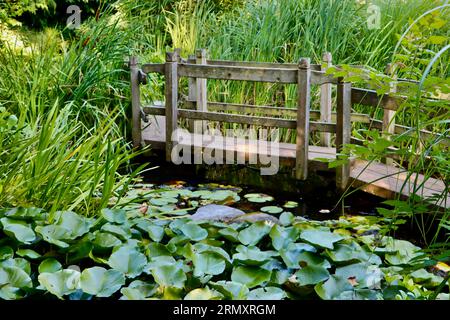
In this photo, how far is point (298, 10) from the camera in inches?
285

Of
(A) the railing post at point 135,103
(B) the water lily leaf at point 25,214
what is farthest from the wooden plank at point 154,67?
(B) the water lily leaf at point 25,214

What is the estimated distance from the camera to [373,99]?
4.85m

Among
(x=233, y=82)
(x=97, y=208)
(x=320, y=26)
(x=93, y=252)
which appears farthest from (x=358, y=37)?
(x=93, y=252)

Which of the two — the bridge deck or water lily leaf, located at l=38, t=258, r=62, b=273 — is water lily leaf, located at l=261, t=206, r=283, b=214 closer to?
the bridge deck

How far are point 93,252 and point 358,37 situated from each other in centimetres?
564

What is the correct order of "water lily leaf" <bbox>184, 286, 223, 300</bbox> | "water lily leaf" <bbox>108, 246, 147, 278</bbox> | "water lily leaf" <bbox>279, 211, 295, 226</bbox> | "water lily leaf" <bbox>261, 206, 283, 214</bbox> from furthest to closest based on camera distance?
"water lily leaf" <bbox>261, 206, 283, 214</bbox>, "water lily leaf" <bbox>279, 211, 295, 226</bbox>, "water lily leaf" <bbox>108, 246, 147, 278</bbox>, "water lily leaf" <bbox>184, 286, 223, 300</bbox>

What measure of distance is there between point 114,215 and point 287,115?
13.4ft

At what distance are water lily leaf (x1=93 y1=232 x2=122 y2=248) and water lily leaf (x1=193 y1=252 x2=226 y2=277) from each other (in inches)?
13.5

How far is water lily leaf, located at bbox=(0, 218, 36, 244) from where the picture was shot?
2.25m

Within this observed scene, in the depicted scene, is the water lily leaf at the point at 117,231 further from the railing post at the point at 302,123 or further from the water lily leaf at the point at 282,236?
the railing post at the point at 302,123

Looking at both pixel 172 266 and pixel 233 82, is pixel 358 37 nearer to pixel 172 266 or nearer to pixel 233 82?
pixel 233 82

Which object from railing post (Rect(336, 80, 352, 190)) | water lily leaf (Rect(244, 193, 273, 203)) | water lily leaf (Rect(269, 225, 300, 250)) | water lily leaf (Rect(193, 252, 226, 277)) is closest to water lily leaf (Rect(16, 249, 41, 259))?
water lily leaf (Rect(193, 252, 226, 277))

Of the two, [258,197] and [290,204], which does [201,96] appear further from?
[290,204]

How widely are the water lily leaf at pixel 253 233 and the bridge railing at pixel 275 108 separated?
7.60 feet
